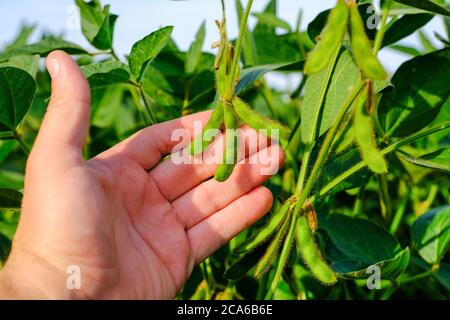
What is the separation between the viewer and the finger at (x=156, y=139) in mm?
1444

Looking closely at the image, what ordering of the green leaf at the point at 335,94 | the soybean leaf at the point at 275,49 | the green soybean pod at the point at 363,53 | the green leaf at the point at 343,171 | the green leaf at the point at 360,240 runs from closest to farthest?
the green soybean pod at the point at 363,53 → the green leaf at the point at 335,94 → the green leaf at the point at 343,171 → the green leaf at the point at 360,240 → the soybean leaf at the point at 275,49

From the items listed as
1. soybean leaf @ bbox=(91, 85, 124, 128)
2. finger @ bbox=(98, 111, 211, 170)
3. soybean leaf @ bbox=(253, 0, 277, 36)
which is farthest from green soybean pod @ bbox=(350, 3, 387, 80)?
soybean leaf @ bbox=(91, 85, 124, 128)

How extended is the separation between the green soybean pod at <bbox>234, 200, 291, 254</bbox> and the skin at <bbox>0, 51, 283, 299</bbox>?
192mm

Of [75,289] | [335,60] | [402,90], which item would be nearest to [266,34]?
[402,90]

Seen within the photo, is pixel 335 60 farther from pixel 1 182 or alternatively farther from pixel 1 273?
pixel 1 182

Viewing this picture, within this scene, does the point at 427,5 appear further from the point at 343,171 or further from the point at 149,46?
the point at 149,46

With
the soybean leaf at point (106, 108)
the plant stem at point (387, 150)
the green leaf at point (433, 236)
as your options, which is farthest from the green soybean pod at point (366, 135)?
the soybean leaf at point (106, 108)

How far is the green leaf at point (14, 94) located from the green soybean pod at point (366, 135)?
707 millimetres

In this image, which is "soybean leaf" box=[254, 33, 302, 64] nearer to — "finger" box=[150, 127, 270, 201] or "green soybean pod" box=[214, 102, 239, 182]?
"finger" box=[150, 127, 270, 201]

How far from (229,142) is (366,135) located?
27cm

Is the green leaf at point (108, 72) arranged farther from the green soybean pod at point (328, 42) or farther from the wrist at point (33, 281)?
the green soybean pod at point (328, 42)

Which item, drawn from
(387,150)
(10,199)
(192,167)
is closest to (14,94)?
(10,199)
